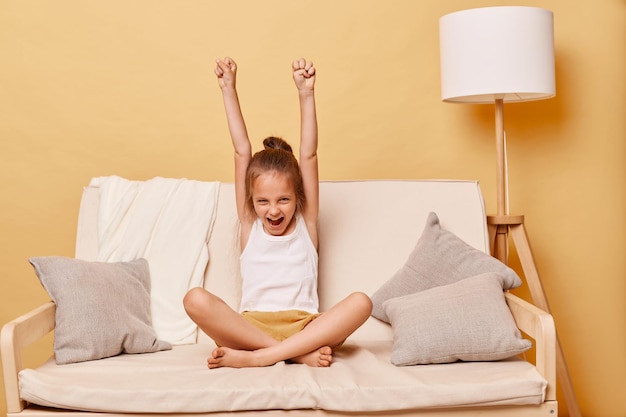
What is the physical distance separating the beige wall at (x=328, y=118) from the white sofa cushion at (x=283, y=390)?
1.24 m

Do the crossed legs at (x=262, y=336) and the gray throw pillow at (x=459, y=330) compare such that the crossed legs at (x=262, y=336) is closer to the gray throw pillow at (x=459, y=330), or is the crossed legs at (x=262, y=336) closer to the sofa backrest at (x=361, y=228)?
the gray throw pillow at (x=459, y=330)

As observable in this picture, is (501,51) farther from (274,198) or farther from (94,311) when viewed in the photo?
(94,311)

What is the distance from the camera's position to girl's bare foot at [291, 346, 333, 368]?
7.14 feet

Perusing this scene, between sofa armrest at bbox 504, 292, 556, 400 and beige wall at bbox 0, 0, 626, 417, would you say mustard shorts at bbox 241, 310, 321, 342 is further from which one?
beige wall at bbox 0, 0, 626, 417

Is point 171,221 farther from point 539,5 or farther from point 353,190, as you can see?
point 539,5

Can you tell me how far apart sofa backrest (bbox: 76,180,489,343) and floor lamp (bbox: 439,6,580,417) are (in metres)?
0.17

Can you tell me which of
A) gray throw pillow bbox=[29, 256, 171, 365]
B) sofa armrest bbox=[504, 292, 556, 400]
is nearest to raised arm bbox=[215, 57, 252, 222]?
gray throw pillow bbox=[29, 256, 171, 365]

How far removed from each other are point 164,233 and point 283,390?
0.94 m

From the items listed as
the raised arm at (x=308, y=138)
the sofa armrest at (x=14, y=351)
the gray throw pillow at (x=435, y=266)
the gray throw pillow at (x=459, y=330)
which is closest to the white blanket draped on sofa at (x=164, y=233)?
the raised arm at (x=308, y=138)

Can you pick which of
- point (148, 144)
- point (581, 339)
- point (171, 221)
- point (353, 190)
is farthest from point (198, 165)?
point (581, 339)

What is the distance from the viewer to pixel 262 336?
2.27 m

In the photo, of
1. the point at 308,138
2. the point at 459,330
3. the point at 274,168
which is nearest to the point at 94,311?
the point at 274,168

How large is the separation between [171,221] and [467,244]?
3.22ft

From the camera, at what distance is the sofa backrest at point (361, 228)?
2.64m
